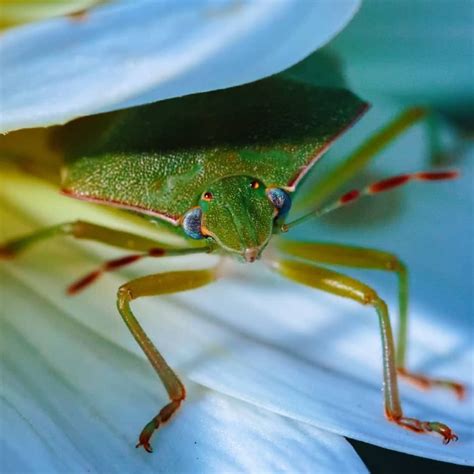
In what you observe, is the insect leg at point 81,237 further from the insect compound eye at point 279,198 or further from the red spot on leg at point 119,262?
the insect compound eye at point 279,198

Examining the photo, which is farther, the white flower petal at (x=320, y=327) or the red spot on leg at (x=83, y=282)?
the red spot on leg at (x=83, y=282)

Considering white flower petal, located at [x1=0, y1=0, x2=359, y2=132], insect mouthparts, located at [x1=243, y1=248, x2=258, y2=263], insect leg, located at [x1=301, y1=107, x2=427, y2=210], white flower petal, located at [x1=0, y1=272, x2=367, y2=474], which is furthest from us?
insect leg, located at [x1=301, y1=107, x2=427, y2=210]

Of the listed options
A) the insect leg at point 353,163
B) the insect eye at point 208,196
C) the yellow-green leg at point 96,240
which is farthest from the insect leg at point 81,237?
the insect leg at point 353,163

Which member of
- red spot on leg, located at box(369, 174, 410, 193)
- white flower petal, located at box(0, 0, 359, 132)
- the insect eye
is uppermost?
white flower petal, located at box(0, 0, 359, 132)

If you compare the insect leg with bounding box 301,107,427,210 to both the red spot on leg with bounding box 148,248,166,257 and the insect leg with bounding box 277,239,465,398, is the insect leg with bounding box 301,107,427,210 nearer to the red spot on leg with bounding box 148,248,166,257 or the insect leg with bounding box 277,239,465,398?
the insect leg with bounding box 277,239,465,398

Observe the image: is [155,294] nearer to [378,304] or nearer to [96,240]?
[96,240]

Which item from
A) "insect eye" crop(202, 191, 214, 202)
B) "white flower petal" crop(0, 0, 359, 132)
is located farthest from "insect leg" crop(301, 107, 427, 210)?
"white flower petal" crop(0, 0, 359, 132)

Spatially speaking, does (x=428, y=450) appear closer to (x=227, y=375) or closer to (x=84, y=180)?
(x=227, y=375)
